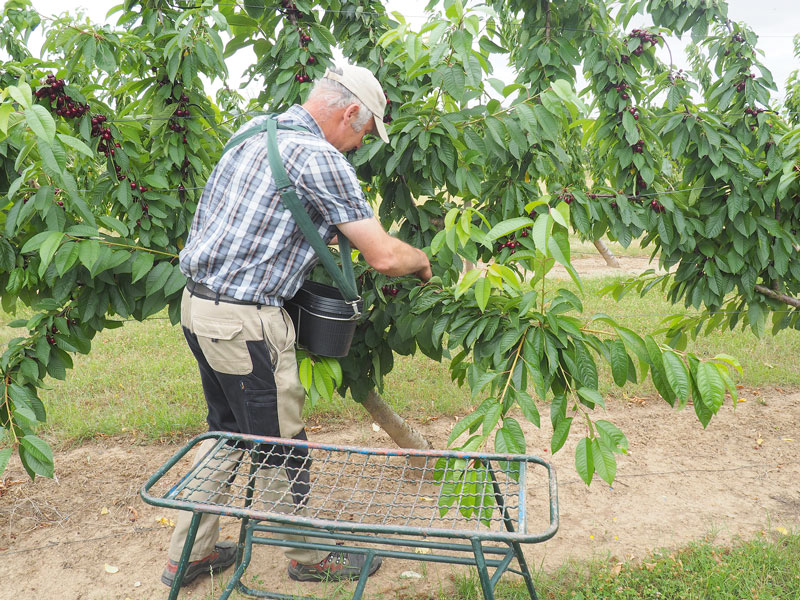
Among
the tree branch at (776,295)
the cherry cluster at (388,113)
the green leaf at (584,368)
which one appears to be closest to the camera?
the green leaf at (584,368)

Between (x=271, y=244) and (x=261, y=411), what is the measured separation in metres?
0.59

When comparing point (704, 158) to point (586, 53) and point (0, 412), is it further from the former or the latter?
point (0, 412)

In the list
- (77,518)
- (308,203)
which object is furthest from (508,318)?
(77,518)

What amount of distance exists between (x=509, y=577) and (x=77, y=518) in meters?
2.08

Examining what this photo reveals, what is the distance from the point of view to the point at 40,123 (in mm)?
1848

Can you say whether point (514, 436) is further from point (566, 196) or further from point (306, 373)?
point (566, 196)

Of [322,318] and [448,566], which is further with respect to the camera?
[448,566]

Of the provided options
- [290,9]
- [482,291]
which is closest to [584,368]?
[482,291]

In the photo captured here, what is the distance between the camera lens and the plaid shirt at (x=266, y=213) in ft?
6.66

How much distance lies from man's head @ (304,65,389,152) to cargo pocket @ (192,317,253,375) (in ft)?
2.37

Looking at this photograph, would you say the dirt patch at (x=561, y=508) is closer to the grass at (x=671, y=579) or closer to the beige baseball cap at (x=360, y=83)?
the grass at (x=671, y=579)

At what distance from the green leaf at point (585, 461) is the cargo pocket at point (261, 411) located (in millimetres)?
1029

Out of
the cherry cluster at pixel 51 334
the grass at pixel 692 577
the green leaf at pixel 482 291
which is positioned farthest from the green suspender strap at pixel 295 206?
the grass at pixel 692 577

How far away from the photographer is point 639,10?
2947mm
